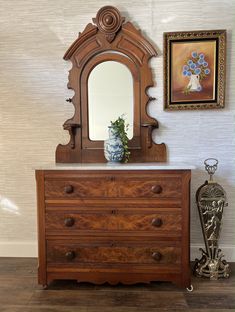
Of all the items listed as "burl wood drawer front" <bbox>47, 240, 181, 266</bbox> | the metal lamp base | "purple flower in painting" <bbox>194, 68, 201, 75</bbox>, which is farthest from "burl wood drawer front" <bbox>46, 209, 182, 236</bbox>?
"purple flower in painting" <bbox>194, 68, 201, 75</bbox>

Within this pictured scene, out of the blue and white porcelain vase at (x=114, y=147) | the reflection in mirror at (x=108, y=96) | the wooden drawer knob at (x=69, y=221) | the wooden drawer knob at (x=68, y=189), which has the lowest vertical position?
the wooden drawer knob at (x=69, y=221)

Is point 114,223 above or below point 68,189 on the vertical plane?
below

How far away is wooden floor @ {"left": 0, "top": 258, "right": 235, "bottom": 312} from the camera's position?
192 cm

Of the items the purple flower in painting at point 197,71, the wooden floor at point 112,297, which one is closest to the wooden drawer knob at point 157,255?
the wooden floor at point 112,297

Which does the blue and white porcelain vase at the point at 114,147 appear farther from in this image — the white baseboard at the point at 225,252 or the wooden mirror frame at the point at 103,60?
the white baseboard at the point at 225,252

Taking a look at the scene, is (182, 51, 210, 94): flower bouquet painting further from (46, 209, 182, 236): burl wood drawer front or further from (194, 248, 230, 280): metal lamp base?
(194, 248, 230, 280): metal lamp base

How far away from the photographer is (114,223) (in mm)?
2102

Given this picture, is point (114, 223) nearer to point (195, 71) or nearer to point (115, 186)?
point (115, 186)

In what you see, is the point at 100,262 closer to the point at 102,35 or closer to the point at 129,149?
the point at 129,149

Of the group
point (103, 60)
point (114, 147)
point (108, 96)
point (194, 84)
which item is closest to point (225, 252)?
point (114, 147)

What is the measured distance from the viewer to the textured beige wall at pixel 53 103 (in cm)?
252

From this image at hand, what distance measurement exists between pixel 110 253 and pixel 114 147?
80 cm

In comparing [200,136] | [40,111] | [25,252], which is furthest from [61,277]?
[200,136]

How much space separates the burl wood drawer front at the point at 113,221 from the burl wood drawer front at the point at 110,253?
4.3 inches
